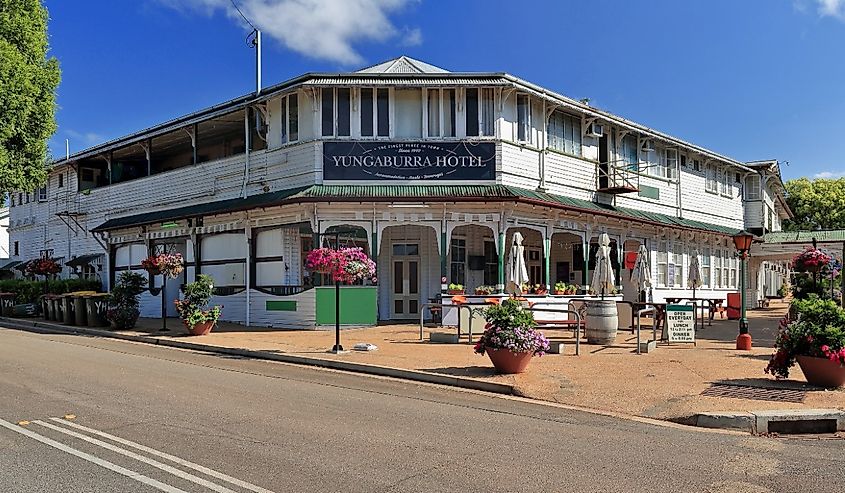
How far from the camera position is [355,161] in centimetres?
2114

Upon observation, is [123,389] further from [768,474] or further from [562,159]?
[562,159]

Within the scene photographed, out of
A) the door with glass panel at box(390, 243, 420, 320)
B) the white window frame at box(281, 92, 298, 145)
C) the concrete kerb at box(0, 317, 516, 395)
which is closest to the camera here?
the concrete kerb at box(0, 317, 516, 395)

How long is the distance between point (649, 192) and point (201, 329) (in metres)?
18.1

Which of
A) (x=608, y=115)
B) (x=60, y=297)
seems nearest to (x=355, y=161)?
(x=608, y=115)

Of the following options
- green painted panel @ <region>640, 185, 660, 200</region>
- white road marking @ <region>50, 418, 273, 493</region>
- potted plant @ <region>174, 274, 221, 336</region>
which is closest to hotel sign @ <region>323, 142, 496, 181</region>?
potted plant @ <region>174, 274, 221, 336</region>

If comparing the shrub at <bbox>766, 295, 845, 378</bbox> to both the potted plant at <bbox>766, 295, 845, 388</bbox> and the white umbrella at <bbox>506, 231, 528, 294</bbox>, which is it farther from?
the white umbrella at <bbox>506, 231, 528, 294</bbox>

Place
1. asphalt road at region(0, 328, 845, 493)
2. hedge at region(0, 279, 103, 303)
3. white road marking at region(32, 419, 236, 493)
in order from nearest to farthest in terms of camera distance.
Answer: white road marking at region(32, 419, 236, 493) → asphalt road at region(0, 328, 845, 493) → hedge at region(0, 279, 103, 303)

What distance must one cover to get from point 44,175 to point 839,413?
86.7ft

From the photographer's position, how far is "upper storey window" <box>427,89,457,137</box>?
70.0 ft

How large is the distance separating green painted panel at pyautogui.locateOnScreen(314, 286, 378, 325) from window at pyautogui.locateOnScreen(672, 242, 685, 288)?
15101 millimetres

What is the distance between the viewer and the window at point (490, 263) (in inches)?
941

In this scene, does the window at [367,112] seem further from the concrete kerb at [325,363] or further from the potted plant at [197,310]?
the concrete kerb at [325,363]

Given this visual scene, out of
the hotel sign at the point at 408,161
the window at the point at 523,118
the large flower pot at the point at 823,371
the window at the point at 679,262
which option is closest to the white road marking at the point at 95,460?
the large flower pot at the point at 823,371

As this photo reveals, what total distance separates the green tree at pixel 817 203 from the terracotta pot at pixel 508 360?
193 feet
